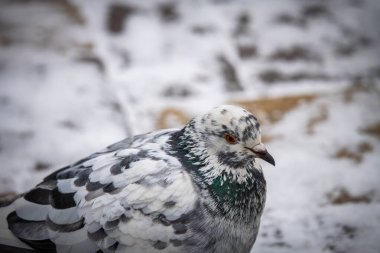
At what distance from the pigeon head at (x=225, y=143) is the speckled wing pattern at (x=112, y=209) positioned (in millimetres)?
112

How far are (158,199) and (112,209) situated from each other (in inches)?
7.9

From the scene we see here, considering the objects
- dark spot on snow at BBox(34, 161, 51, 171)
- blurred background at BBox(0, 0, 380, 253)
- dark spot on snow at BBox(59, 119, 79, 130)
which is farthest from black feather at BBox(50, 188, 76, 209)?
dark spot on snow at BBox(59, 119, 79, 130)

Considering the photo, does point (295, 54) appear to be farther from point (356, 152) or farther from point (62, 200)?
point (62, 200)

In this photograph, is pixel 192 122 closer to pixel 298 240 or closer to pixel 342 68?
pixel 298 240

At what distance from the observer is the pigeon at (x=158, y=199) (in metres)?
2.17

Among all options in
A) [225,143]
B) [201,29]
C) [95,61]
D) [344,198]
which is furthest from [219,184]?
[201,29]

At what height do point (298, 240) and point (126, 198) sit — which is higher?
point (298, 240)

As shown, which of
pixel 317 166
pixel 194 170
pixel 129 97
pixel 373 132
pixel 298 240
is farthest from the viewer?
pixel 129 97

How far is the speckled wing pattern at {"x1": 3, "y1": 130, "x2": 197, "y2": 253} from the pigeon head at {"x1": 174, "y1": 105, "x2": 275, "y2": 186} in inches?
4.4

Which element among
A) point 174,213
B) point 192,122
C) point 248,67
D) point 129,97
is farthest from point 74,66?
point 174,213

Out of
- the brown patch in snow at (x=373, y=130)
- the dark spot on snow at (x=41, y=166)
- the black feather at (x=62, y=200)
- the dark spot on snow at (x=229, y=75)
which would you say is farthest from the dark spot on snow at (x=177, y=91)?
the black feather at (x=62, y=200)

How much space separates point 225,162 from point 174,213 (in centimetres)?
35

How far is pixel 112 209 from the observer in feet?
7.13

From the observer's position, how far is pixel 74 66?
4172 millimetres
